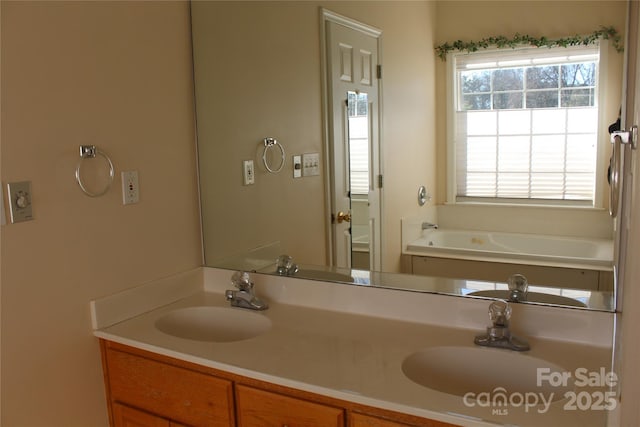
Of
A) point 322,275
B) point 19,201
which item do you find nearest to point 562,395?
point 322,275

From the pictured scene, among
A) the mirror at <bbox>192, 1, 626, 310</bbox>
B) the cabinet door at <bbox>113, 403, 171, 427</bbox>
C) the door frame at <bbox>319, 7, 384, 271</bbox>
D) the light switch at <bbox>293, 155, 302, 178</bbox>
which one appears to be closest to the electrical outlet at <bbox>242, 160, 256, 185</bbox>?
the mirror at <bbox>192, 1, 626, 310</bbox>

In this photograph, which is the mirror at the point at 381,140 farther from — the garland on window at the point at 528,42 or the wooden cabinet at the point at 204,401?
the wooden cabinet at the point at 204,401

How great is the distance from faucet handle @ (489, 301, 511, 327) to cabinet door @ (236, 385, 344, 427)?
20.5 inches

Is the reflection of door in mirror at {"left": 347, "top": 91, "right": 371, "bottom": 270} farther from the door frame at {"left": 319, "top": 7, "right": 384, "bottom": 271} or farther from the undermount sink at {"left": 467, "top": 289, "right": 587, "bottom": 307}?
the undermount sink at {"left": 467, "top": 289, "right": 587, "bottom": 307}

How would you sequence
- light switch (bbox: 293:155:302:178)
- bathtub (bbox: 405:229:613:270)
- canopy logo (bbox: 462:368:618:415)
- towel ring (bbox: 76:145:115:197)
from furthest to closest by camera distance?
light switch (bbox: 293:155:302:178)
towel ring (bbox: 76:145:115:197)
bathtub (bbox: 405:229:613:270)
canopy logo (bbox: 462:368:618:415)

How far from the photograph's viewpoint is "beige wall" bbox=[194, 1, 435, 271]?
2.08 metres

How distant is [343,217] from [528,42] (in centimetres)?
86

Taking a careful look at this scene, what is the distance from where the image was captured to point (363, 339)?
5.53 feet

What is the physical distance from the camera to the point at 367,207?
78.4 inches

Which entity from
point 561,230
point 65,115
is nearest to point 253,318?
point 65,115

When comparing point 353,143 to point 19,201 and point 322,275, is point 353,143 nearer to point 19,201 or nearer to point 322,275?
point 322,275

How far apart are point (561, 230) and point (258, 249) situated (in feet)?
3.80

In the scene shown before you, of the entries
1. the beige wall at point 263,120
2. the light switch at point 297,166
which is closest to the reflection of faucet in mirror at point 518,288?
the beige wall at point 263,120

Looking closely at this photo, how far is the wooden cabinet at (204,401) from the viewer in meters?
1.39
